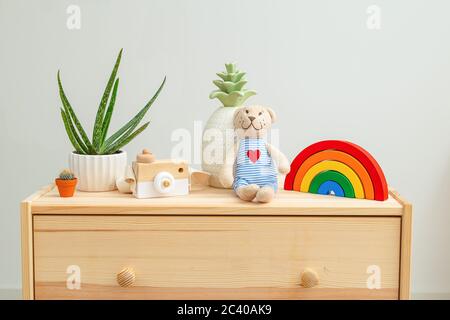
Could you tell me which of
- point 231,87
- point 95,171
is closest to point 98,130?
point 95,171

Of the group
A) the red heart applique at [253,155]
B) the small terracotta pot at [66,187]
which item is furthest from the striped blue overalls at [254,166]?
the small terracotta pot at [66,187]

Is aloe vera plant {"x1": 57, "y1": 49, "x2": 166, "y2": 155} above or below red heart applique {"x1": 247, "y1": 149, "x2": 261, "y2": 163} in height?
above

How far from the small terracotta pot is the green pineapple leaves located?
0.39 metres

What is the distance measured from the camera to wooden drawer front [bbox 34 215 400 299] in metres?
1.25

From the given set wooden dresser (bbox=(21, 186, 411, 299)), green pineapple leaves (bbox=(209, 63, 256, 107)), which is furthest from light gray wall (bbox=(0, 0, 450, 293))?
wooden dresser (bbox=(21, 186, 411, 299))

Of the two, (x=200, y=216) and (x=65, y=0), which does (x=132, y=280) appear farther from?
(x=65, y=0)

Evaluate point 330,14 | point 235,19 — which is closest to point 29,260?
point 235,19

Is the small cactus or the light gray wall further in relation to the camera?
the light gray wall

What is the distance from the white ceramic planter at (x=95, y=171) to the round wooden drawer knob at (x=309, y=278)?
1.61ft

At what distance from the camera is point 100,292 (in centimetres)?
127

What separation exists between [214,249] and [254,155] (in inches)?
9.1

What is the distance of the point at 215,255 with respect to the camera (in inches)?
49.8

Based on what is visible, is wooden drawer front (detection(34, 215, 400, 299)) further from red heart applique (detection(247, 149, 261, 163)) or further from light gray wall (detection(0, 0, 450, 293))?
light gray wall (detection(0, 0, 450, 293))

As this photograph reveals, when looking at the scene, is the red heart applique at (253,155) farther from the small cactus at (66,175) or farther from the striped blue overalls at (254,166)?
the small cactus at (66,175)
